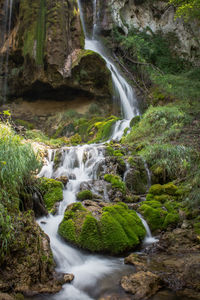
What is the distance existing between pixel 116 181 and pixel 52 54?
11704 millimetres

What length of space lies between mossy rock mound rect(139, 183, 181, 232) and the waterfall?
51.7 ft

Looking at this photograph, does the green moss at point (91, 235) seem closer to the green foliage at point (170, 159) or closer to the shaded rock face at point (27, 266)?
the shaded rock face at point (27, 266)

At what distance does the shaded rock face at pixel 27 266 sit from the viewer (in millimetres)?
3357

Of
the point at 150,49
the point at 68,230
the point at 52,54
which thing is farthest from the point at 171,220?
the point at 150,49

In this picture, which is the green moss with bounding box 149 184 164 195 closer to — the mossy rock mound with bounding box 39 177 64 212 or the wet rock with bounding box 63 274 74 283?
the mossy rock mound with bounding box 39 177 64 212

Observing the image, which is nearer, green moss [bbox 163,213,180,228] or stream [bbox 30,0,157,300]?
stream [bbox 30,0,157,300]

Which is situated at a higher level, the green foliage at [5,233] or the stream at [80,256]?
the green foliage at [5,233]

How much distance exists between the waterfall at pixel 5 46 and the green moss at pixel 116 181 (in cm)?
1425

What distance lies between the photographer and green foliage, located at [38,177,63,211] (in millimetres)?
6609

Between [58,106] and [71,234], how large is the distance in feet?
48.8

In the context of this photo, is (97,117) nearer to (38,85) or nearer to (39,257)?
(38,85)

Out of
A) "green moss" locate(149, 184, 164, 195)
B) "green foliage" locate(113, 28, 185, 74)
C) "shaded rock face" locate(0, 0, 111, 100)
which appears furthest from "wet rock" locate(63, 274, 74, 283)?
"green foliage" locate(113, 28, 185, 74)

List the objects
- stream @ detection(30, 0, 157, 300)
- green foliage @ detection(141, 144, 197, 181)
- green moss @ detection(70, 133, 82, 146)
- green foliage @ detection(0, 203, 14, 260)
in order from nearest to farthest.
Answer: green foliage @ detection(0, 203, 14, 260), stream @ detection(30, 0, 157, 300), green foliage @ detection(141, 144, 197, 181), green moss @ detection(70, 133, 82, 146)

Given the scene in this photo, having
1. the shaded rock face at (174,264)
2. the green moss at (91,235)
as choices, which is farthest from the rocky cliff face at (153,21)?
the green moss at (91,235)
